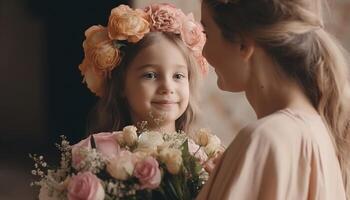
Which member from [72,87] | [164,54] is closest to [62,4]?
[72,87]

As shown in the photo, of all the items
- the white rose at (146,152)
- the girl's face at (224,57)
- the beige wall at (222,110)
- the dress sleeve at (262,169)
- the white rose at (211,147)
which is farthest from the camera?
the beige wall at (222,110)

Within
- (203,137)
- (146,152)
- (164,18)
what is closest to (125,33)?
(164,18)

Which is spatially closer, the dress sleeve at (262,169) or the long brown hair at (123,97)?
the dress sleeve at (262,169)

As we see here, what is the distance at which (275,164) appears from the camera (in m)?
1.12

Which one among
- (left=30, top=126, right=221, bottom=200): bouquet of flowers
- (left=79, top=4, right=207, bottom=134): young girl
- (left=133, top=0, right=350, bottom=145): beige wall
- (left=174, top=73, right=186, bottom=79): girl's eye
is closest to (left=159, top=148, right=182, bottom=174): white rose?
(left=30, top=126, right=221, bottom=200): bouquet of flowers

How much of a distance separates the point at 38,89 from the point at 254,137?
2011mm

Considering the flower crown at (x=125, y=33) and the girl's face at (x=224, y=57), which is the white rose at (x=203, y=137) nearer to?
the girl's face at (x=224, y=57)

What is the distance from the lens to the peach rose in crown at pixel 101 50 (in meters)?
1.97

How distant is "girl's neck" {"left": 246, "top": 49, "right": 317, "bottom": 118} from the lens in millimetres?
1212

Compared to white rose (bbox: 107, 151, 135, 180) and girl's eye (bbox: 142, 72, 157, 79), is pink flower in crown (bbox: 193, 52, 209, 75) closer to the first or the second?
girl's eye (bbox: 142, 72, 157, 79)

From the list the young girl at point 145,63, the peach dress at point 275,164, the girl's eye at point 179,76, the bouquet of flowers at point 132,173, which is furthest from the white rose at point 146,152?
the girl's eye at point 179,76

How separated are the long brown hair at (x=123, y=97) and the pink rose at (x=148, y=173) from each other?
2.36ft

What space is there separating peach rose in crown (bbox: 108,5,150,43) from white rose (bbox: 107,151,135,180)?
0.68m

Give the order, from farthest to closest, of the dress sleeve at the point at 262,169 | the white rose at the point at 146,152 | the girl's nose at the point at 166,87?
the girl's nose at the point at 166,87
the white rose at the point at 146,152
the dress sleeve at the point at 262,169
